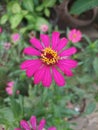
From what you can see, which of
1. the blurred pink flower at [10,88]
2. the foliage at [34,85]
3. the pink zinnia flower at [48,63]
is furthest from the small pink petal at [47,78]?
the blurred pink flower at [10,88]

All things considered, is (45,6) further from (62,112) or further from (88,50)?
(62,112)

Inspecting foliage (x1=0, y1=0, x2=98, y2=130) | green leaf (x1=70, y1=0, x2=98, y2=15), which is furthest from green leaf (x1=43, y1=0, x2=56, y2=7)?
green leaf (x1=70, y1=0, x2=98, y2=15)

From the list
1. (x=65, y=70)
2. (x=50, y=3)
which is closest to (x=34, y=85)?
(x=50, y=3)

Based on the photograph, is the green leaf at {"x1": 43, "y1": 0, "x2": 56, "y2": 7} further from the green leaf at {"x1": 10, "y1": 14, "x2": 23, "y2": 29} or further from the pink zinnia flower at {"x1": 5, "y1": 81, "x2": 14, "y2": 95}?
the pink zinnia flower at {"x1": 5, "y1": 81, "x2": 14, "y2": 95}

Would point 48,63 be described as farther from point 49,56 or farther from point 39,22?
point 39,22

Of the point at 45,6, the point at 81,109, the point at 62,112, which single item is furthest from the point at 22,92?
the point at 45,6

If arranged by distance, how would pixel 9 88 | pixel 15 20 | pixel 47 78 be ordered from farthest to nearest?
pixel 15 20, pixel 9 88, pixel 47 78

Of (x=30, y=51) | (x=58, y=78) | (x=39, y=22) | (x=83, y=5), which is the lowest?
(x=58, y=78)

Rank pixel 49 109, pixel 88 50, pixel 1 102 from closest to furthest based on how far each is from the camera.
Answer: pixel 49 109 < pixel 88 50 < pixel 1 102

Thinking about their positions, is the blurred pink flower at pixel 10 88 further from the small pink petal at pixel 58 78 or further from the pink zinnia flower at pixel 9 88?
the small pink petal at pixel 58 78
